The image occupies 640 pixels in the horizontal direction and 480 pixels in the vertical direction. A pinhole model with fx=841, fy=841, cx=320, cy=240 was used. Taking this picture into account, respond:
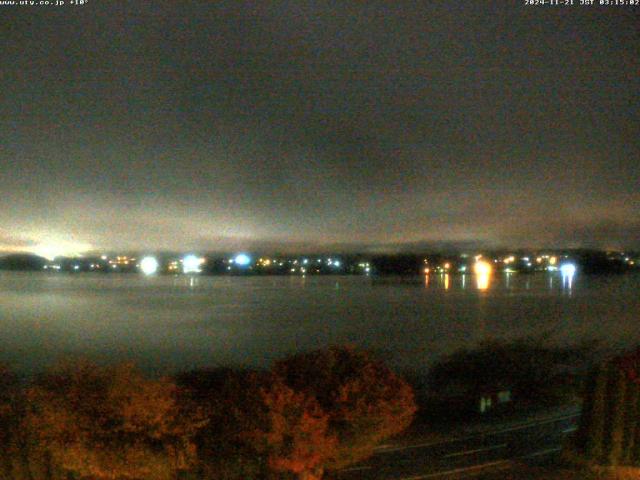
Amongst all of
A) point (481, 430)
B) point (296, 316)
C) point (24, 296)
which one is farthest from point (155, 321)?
point (481, 430)

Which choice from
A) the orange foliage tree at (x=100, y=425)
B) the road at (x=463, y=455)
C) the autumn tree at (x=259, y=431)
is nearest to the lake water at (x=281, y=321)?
the road at (x=463, y=455)

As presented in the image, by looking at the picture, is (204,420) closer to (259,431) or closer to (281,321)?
(259,431)

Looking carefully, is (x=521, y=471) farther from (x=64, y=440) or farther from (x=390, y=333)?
(x=390, y=333)

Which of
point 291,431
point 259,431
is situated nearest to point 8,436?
point 259,431

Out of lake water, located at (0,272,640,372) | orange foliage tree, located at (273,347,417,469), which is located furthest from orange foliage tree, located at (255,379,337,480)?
lake water, located at (0,272,640,372)

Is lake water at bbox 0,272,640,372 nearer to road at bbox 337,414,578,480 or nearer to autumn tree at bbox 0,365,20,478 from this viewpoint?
road at bbox 337,414,578,480
